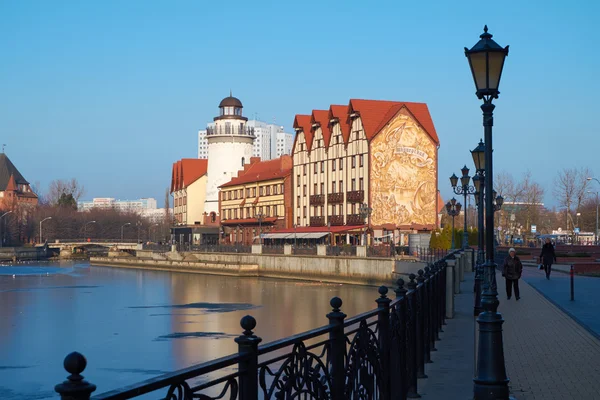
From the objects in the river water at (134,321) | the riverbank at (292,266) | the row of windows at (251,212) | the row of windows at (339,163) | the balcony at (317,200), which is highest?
the row of windows at (339,163)

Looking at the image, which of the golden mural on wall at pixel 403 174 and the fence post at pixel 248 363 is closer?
the fence post at pixel 248 363

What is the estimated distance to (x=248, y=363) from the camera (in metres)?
5.22

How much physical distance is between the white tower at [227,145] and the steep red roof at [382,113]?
104 feet

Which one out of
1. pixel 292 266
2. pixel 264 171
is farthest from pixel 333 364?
pixel 264 171

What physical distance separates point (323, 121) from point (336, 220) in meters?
10.2

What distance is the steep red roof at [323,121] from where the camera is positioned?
77.6 m

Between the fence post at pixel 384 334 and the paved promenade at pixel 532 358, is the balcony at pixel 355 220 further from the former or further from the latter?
the fence post at pixel 384 334

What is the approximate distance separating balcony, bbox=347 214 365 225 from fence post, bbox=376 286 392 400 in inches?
2415

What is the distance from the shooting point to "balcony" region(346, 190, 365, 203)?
71.0m

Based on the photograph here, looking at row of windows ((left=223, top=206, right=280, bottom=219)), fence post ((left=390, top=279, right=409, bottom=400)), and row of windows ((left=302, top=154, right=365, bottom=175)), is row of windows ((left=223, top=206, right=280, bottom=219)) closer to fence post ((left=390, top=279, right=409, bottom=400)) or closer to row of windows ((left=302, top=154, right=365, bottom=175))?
row of windows ((left=302, top=154, right=365, bottom=175))

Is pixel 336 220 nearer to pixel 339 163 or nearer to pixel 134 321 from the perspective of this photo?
pixel 339 163

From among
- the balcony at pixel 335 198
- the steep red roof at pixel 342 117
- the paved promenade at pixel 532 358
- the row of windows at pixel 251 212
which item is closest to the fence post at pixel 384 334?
the paved promenade at pixel 532 358

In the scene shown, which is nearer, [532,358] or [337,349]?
[337,349]

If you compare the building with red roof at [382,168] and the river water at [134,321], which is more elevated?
the building with red roof at [382,168]
